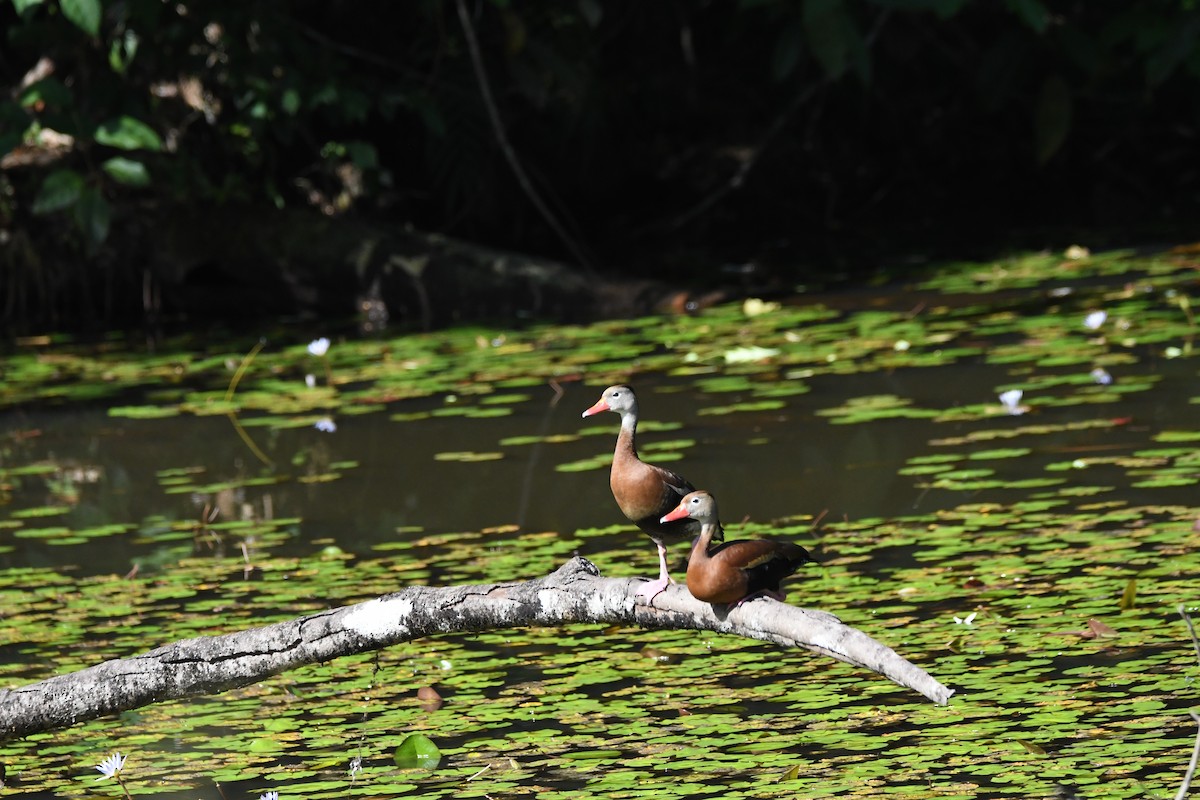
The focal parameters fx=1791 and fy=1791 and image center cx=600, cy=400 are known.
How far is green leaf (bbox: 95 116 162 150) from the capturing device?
7184mm

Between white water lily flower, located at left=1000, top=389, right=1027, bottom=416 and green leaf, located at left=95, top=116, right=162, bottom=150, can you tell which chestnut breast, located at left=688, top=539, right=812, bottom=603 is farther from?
green leaf, located at left=95, top=116, right=162, bottom=150

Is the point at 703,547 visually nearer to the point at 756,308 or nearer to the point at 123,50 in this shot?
the point at 756,308

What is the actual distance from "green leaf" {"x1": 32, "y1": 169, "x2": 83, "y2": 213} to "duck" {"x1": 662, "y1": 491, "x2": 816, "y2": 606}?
16.5 feet

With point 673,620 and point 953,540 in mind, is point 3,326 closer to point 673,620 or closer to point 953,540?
point 953,540

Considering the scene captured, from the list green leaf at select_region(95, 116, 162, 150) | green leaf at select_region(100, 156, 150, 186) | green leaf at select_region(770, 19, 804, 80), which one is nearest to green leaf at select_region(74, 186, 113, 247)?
green leaf at select_region(100, 156, 150, 186)

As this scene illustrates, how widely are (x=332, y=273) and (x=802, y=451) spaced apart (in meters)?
4.34

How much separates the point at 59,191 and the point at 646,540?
3942 millimetres

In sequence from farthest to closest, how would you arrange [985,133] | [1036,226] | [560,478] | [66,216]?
[985,133] < [1036,226] < [66,216] < [560,478]

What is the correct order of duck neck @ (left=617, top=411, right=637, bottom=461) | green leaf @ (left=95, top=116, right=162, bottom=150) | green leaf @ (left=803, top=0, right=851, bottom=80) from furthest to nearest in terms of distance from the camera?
green leaf @ (left=803, top=0, right=851, bottom=80) → green leaf @ (left=95, top=116, right=162, bottom=150) → duck neck @ (left=617, top=411, right=637, bottom=461)

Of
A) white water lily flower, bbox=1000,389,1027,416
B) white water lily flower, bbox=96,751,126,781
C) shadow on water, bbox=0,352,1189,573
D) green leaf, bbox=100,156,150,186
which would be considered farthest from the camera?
green leaf, bbox=100,156,150,186

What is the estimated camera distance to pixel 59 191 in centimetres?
734

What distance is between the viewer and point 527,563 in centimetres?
418

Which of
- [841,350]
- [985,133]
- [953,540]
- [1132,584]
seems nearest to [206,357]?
[841,350]

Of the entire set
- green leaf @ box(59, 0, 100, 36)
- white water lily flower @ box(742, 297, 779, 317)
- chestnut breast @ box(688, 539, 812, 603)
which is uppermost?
green leaf @ box(59, 0, 100, 36)
